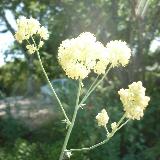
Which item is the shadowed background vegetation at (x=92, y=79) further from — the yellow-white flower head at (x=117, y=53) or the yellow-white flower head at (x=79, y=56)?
the yellow-white flower head at (x=79, y=56)

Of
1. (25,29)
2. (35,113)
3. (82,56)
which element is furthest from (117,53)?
(35,113)

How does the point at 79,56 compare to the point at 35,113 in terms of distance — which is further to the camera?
the point at 35,113

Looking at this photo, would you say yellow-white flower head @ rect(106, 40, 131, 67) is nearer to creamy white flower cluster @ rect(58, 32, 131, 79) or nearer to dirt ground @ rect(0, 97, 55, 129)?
creamy white flower cluster @ rect(58, 32, 131, 79)

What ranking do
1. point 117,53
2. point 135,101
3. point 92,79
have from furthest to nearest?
point 92,79 < point 117,53 < point 135,101

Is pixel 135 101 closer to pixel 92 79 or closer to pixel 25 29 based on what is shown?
pixel 25 29

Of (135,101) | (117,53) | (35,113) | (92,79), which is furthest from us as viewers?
(35,113)

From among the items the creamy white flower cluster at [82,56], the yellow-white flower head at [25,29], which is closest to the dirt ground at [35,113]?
the yellow-white flower head at [25,29]

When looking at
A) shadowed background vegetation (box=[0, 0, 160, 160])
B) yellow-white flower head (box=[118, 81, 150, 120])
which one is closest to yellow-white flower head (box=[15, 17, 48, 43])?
yellow-white flower head (box=[118, 81, 150, 120])
